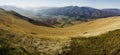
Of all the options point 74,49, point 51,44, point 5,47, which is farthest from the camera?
point 51,44

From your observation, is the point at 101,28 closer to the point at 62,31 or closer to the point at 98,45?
the point at 98,45

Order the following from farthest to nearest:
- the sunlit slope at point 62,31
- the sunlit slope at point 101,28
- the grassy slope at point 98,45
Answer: the sunlit slope at point 62,31
the sunlit slope at point 101,28
the grassy slope at point 98,45

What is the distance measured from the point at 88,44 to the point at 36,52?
7.90 m

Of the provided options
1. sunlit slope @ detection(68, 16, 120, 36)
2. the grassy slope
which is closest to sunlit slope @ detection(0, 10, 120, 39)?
sunlit slope @ detection(68, 16, 120, 36)

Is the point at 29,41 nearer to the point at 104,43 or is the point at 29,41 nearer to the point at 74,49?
the point at 74,49

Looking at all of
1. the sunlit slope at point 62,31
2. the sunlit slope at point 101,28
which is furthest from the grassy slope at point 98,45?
the sunlit slope at point 62,31

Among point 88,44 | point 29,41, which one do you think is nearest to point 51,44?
point 29,41

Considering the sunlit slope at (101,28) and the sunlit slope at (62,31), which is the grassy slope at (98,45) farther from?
the sunlit slope at (62,31)

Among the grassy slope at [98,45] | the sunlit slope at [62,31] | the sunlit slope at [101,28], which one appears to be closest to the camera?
the grassy slope at [98,45]

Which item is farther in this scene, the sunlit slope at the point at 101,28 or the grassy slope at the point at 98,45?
the sunlit slope at the point at 101,28

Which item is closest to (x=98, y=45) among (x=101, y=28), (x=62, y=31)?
(x=101, y=28)

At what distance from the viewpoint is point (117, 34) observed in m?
31.6

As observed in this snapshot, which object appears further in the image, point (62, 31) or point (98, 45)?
point (62, 31)

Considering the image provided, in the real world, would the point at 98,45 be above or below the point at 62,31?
above
